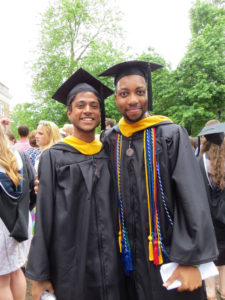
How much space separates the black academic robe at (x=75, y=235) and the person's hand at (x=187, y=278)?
0.45 meters

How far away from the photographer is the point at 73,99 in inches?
81.1

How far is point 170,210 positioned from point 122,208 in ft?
1.16

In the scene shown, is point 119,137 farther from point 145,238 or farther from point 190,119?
point 190,119

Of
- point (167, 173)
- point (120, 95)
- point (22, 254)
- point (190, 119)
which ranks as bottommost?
point (22, 254)

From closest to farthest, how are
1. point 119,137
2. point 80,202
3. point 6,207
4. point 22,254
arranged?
point 80,202 < point 119,137 < point 6,207 < point 22,254

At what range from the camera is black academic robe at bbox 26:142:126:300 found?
1.68m

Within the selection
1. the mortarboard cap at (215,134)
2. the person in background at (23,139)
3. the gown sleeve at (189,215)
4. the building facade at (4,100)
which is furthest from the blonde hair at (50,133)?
the building facade at (4,100)

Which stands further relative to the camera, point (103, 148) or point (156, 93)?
point (156, 93)

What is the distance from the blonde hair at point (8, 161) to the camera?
8.14ft

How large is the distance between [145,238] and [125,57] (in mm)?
17254

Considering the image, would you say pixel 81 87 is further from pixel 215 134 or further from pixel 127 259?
pixel 215 134

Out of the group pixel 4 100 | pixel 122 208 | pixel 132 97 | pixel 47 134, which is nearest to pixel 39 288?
pixel 122 208

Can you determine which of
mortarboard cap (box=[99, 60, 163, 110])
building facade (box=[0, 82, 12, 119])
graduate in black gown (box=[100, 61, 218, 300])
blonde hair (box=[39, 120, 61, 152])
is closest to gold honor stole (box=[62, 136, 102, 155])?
graduate in black gown (box=[100, 61, 218, 300])

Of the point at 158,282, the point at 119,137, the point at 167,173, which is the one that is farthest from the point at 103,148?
the point at 158,282
